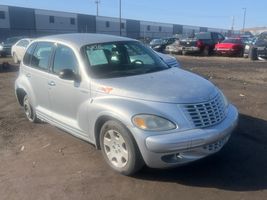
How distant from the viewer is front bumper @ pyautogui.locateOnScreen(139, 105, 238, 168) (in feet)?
13.3

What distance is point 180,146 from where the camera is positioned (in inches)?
160

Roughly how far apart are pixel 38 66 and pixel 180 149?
129 inches

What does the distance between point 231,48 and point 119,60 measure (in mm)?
20202

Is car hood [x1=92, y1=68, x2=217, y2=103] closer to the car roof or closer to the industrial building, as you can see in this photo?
the car roof

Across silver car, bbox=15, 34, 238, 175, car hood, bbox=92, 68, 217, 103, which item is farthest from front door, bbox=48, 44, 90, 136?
car hood, bbox=92, 68, 217, 103

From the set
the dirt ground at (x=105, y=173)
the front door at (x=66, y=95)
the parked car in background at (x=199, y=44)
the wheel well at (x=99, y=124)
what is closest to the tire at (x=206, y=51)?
the parked car in background at (x=199, y=44)

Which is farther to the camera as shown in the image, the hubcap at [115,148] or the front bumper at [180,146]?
the hubcap at [115,148]

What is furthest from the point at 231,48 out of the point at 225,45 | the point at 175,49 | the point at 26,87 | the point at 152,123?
the point at 152,123

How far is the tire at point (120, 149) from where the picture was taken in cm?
427

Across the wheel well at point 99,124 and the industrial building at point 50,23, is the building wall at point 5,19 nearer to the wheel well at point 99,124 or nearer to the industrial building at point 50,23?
the industrial building at point 50,23

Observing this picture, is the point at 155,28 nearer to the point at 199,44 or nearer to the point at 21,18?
the point at 21,18

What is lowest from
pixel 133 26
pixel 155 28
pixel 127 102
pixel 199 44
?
pixel 155 28

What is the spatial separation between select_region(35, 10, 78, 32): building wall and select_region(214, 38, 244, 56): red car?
4015 cm

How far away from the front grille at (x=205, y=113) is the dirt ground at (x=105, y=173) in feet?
2.30
